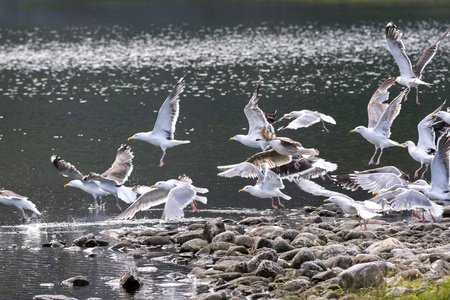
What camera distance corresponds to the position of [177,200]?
1702cm

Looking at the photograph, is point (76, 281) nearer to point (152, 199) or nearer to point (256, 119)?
point (152, 199)

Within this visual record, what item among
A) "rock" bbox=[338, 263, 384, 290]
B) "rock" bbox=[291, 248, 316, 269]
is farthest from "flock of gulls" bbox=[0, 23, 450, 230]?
"rock" bbox=[338, 263, 384, 290]

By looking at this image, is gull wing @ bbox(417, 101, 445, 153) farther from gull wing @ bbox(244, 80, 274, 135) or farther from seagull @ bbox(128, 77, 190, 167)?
seagull @ bbox(128, 77, 190, 167)

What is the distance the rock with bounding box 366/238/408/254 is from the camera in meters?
13.9

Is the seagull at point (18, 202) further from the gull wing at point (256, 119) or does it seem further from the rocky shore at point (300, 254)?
the gull wing at point (256, 119)

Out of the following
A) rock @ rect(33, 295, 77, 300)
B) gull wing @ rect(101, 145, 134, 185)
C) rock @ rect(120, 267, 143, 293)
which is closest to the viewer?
rock @ rect(33, 295, 77, 300)

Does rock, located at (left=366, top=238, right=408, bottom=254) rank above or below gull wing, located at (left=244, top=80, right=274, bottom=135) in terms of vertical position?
below

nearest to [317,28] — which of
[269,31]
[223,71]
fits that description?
[269,31]

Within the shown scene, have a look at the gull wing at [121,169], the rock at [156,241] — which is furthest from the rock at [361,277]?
the gull wing at [121,169]

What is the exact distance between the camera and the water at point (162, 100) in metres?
17.4

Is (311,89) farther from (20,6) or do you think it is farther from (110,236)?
(20,6)

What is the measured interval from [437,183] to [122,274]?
777 centimetres

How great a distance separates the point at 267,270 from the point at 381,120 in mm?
9099

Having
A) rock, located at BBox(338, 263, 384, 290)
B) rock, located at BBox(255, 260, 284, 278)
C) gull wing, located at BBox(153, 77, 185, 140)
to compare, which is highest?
gull wing, located at BBox(153, 77, 185, 140)
